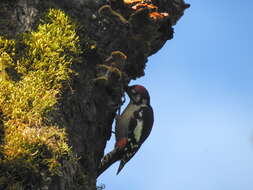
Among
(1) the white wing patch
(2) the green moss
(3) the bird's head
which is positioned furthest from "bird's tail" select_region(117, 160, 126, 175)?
(2) the green moss

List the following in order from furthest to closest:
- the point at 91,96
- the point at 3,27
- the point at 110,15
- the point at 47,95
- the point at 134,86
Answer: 1. the point at 134,86
2. the point at 110,15
3. the point at 91,96
4. the point at 3,27
5. the point at 47,95

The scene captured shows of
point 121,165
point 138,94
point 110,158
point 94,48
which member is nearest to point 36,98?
point 94,48

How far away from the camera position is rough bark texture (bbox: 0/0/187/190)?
3.41 metres

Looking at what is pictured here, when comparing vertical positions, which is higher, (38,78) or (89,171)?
(38,78)

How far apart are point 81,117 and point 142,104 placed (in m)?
2.56

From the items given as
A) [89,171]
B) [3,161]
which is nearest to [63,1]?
[89,171]

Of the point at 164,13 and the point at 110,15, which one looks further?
the point at 164,13

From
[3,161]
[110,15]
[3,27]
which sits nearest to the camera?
[3,161]

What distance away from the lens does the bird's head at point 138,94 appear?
5.80 metres

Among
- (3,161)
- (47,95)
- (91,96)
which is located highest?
(91,96)

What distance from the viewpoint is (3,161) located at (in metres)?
2.80

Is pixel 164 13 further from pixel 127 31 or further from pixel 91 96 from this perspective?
pixel 91 96

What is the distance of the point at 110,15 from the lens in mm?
4070

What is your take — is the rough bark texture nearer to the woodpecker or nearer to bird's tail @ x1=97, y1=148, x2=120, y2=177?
bird's tail @ x1=97, y1=148, x2=120, y2=177
